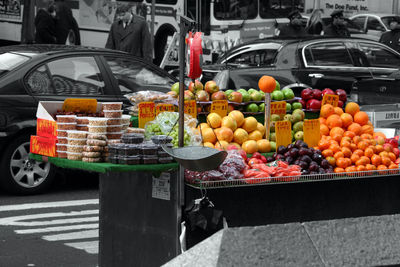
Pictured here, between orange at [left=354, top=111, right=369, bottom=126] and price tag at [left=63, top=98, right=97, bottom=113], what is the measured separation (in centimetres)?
234

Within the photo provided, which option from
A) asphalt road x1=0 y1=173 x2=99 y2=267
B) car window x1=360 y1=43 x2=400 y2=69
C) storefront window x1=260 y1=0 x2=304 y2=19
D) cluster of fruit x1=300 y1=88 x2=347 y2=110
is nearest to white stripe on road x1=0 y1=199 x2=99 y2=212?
asphalt road x1=0 y1=173 x2=99 y2=267

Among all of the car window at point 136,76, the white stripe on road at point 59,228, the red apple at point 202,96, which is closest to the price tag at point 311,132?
the red apple at point 202,96

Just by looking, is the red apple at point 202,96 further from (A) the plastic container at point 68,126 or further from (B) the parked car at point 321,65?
(B) the parked car at point 321,65

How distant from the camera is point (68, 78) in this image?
376 inches

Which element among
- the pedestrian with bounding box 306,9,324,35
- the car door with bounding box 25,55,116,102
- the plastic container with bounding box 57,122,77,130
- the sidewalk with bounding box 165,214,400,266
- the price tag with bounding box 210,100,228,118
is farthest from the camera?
the pedestrian with bounding box 306,9,324,35

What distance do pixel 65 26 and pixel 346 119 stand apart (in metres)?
10.9

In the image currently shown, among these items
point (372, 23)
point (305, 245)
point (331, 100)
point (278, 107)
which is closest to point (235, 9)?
point (372, 23)

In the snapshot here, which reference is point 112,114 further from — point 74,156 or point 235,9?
point 235,9

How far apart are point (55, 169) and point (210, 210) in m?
4.85

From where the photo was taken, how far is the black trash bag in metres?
4.91

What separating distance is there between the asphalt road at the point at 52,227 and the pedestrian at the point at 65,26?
7221mm

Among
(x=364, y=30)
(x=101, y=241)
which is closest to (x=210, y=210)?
(x=101, y=241)

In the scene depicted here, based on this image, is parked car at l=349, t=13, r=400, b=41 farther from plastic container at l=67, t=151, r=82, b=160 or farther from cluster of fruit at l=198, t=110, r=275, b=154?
plastic container at l=67, t=151, r=82, b=160

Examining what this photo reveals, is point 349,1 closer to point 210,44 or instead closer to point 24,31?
point 210,44
